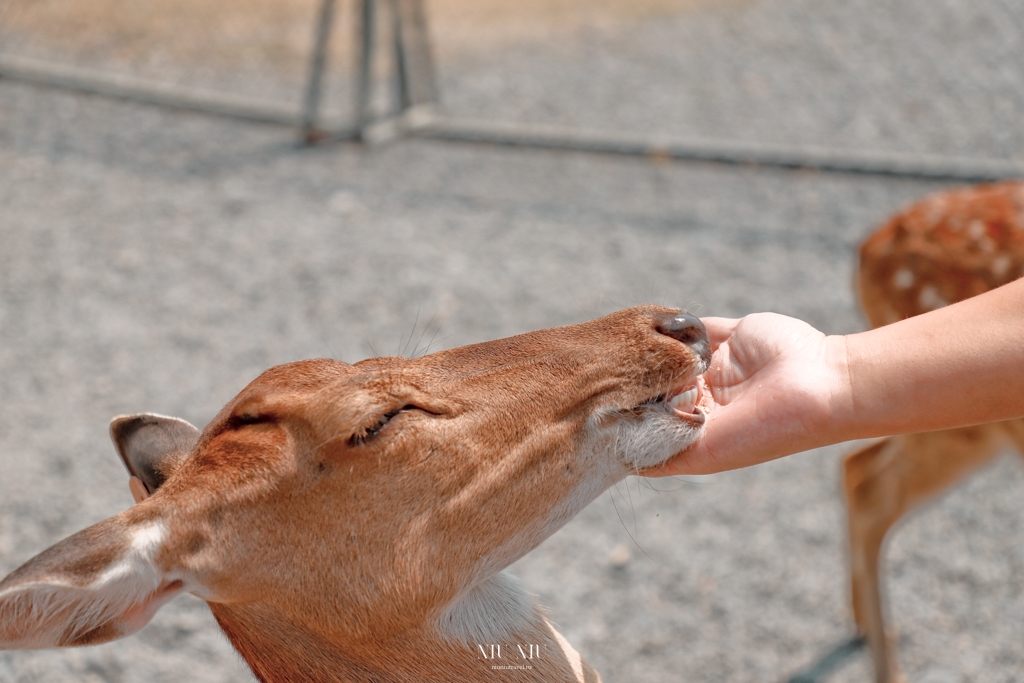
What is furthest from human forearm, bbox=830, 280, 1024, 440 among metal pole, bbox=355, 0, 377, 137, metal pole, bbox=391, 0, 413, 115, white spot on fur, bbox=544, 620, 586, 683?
metal pole, bbox=391, 0, 413, 115

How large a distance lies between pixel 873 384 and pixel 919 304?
57.9 inches

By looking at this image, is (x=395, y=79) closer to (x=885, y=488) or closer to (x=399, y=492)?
(x=885, y=488)

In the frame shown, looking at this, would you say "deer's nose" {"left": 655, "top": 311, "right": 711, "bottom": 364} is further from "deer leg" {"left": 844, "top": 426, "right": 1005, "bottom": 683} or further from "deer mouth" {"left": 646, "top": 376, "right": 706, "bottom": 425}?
"deer leg" {"left": 844, "top": 426, "right": 1005, "bottom": 683}

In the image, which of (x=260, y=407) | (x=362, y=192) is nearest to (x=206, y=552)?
(x=260, y=407)

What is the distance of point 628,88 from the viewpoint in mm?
7766

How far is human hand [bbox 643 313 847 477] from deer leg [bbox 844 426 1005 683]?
4.23 feet

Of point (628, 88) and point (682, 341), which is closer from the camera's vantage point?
point (682, 341)

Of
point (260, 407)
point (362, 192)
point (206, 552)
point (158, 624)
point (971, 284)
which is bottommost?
point (158, 624)

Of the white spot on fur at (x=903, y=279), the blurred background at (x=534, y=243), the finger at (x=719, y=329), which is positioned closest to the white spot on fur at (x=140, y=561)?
the finger at (x=719, y=329)

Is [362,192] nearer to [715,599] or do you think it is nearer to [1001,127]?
[715,599]

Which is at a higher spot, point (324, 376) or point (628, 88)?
point (324, 376)

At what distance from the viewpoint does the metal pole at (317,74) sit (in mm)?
6539

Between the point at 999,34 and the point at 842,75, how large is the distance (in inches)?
69.8

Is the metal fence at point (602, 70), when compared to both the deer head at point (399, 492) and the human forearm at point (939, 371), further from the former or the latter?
the deer head at point (399, 492)
